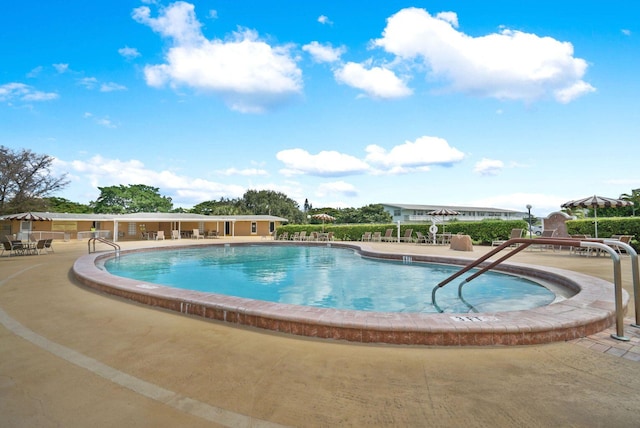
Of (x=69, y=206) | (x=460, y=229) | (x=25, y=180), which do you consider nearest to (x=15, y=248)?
(x=25, y=180)

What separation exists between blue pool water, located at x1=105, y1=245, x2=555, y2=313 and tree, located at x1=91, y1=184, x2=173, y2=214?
35118mm

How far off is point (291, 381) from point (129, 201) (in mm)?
49602

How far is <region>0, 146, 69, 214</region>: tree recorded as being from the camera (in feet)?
96.3

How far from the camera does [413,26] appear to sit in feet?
34.1

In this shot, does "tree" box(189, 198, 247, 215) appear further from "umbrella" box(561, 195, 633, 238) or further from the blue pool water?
"umbrella" box(561, 195, 633, 238)

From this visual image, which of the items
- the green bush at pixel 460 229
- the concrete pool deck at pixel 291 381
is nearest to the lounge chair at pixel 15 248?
the concrete pool deck at pixel 291 381

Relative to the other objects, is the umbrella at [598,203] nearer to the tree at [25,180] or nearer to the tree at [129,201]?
the tree at [25,180]

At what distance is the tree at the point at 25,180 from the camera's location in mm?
29359

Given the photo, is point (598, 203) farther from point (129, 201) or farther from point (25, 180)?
point (129, 201)

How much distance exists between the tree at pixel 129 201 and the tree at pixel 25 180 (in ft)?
35.8

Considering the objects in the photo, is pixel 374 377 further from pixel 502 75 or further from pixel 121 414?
pixel 502 75

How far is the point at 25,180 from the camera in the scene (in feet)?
101

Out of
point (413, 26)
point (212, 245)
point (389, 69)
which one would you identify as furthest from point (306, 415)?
point (212, 245)

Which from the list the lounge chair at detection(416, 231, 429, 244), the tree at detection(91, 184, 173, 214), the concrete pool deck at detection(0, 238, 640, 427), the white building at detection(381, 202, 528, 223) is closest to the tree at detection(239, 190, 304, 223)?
the tree at detection(91, 184, 173, 214)
